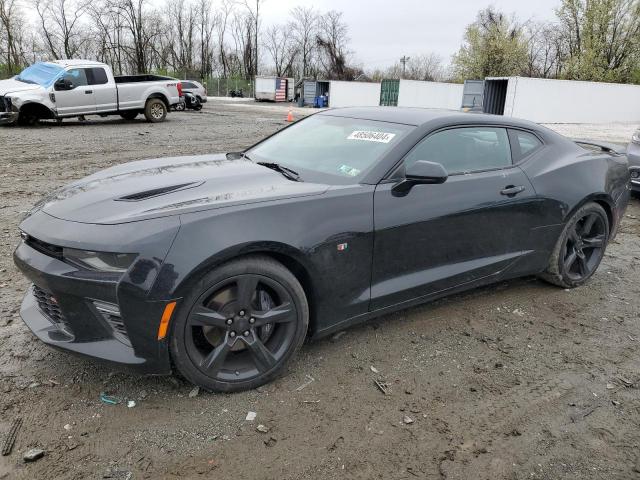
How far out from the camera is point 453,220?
3342mm

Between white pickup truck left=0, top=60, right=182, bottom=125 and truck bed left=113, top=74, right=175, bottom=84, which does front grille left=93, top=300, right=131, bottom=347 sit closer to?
white pickup truck left=0, top=60, right=182, bottom=125

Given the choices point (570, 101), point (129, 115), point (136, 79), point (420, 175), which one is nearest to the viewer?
point (420, 175)

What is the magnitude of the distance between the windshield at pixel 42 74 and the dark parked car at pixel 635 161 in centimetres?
1396

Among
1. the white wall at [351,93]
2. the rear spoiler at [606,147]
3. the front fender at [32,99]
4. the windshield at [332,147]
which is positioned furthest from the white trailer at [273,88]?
the windshield at [332,147]

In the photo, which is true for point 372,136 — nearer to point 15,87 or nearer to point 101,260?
point 101,260

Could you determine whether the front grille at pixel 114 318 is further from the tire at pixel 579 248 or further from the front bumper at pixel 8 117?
the front bumper at pixel 8 117

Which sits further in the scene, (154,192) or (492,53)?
(492,53)

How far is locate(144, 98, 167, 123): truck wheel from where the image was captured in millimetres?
16641

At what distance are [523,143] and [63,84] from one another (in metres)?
14.0

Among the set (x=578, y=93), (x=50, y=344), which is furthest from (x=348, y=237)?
(x=578, y=93)

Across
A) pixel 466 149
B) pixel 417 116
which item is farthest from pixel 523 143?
pixel 417 116

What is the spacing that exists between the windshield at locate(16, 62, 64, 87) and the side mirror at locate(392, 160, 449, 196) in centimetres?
1412

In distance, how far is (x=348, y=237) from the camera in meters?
2.89

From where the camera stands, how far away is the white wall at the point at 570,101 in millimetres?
25531
